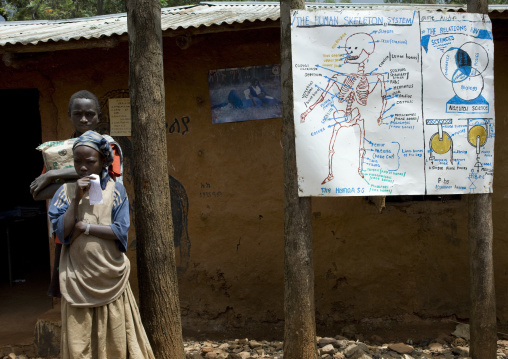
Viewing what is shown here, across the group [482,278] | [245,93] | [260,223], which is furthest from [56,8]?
[482,278]

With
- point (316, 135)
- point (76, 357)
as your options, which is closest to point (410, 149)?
point (316, 135)

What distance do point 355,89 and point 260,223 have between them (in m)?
1.71

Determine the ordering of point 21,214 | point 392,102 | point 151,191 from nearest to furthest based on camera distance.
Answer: point 151,191
point 392,102
point 21,214

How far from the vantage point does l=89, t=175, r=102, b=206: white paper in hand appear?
2.67 meters

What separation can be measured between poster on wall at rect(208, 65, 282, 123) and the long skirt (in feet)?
7.34

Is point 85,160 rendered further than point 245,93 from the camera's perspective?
No

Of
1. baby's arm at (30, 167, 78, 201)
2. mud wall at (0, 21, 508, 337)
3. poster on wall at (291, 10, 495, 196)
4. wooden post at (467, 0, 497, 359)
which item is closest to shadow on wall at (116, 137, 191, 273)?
mud wall at (0, 21, 508, 337)

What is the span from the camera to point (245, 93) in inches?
185

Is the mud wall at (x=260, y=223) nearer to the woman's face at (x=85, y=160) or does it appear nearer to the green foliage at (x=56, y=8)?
the woman's face at (x=85, y=160)

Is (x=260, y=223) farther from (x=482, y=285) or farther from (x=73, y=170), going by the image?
(x=73, y=170)

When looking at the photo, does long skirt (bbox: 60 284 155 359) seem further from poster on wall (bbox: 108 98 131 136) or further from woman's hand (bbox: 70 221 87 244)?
poster on wall (bbox: 108 98 131 136)

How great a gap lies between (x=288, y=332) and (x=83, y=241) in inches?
61.4

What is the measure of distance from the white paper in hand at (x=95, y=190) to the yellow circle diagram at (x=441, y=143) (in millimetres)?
2291

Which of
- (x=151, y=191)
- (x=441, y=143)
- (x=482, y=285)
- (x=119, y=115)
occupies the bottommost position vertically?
(x=482, y=285)
